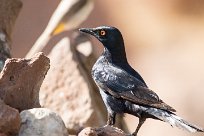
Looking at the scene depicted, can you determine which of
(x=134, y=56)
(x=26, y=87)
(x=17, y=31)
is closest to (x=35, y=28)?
(x=17, y=31)

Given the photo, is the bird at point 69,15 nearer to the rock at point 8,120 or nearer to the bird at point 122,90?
the bird at point 122,90

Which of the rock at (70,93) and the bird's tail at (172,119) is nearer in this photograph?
the bird's tail at (172,119)

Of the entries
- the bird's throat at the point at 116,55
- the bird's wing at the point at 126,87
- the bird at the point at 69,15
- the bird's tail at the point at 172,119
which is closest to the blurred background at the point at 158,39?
the bird at the point at 69,15

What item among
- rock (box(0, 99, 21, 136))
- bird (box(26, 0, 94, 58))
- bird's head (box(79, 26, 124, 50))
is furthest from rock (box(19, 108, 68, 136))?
bird (box(26, 0, 94, 58))

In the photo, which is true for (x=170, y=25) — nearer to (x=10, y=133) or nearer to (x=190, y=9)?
(x=190, y=9)

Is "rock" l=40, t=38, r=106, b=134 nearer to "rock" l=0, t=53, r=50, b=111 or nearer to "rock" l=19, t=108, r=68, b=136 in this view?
"rock" l=0, t=53, r=50, b=111

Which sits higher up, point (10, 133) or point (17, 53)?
point (10, 133)

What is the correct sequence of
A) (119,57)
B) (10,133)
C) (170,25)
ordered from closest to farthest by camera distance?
(10,133) → (119,57) → (170,25)
